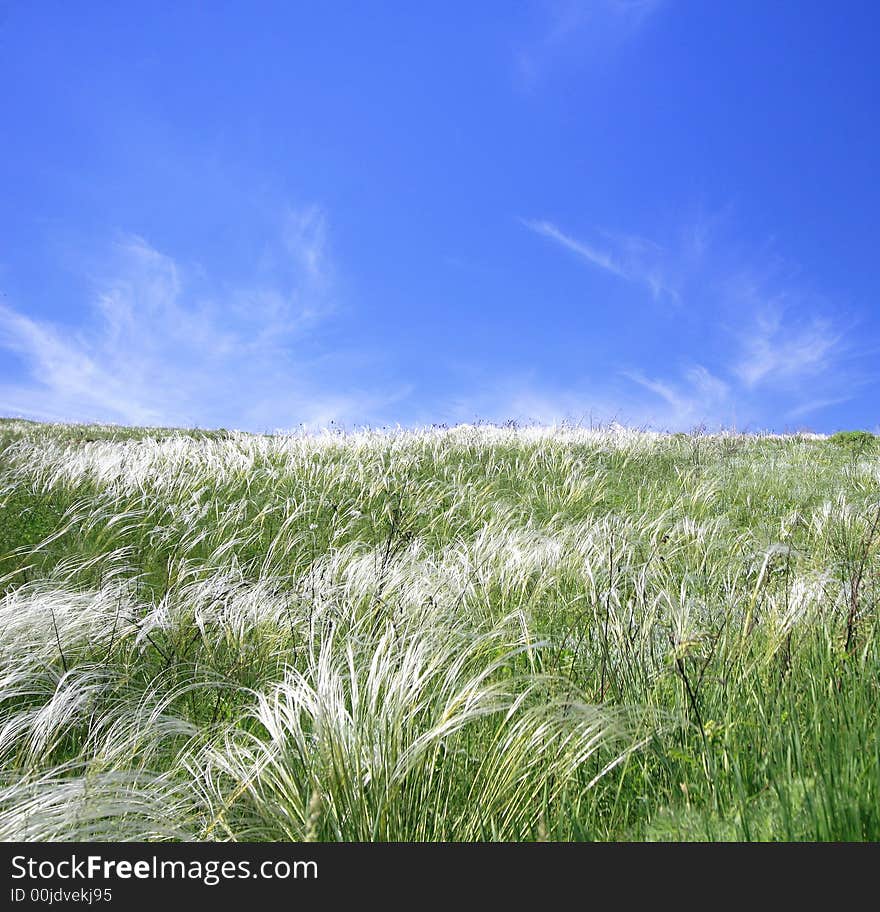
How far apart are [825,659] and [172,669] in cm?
306

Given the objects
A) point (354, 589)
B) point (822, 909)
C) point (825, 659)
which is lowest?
point (822, 909)

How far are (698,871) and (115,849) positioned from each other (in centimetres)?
148

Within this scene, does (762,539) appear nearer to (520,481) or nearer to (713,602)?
(713,602)

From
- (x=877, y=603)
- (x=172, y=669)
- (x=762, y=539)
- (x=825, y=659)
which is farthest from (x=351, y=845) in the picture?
(x=762, y=539)

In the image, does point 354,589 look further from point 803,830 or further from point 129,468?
point 129,468

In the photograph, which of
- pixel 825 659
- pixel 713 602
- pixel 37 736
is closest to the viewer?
pixel 37 736

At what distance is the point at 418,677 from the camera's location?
7.57ft

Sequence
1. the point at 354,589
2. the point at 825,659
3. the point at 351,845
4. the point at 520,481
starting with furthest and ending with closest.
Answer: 1. the point at 520,481
2. the point at 354,589
3. the point at 825,659
4. the point at 351,845

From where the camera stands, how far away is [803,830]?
1.43 metres

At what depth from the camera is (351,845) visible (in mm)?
1495

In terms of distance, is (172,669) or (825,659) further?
(172,669)

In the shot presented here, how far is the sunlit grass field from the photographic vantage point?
5.79ft

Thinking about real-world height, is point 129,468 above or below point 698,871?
above

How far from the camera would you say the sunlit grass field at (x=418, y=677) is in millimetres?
1764
